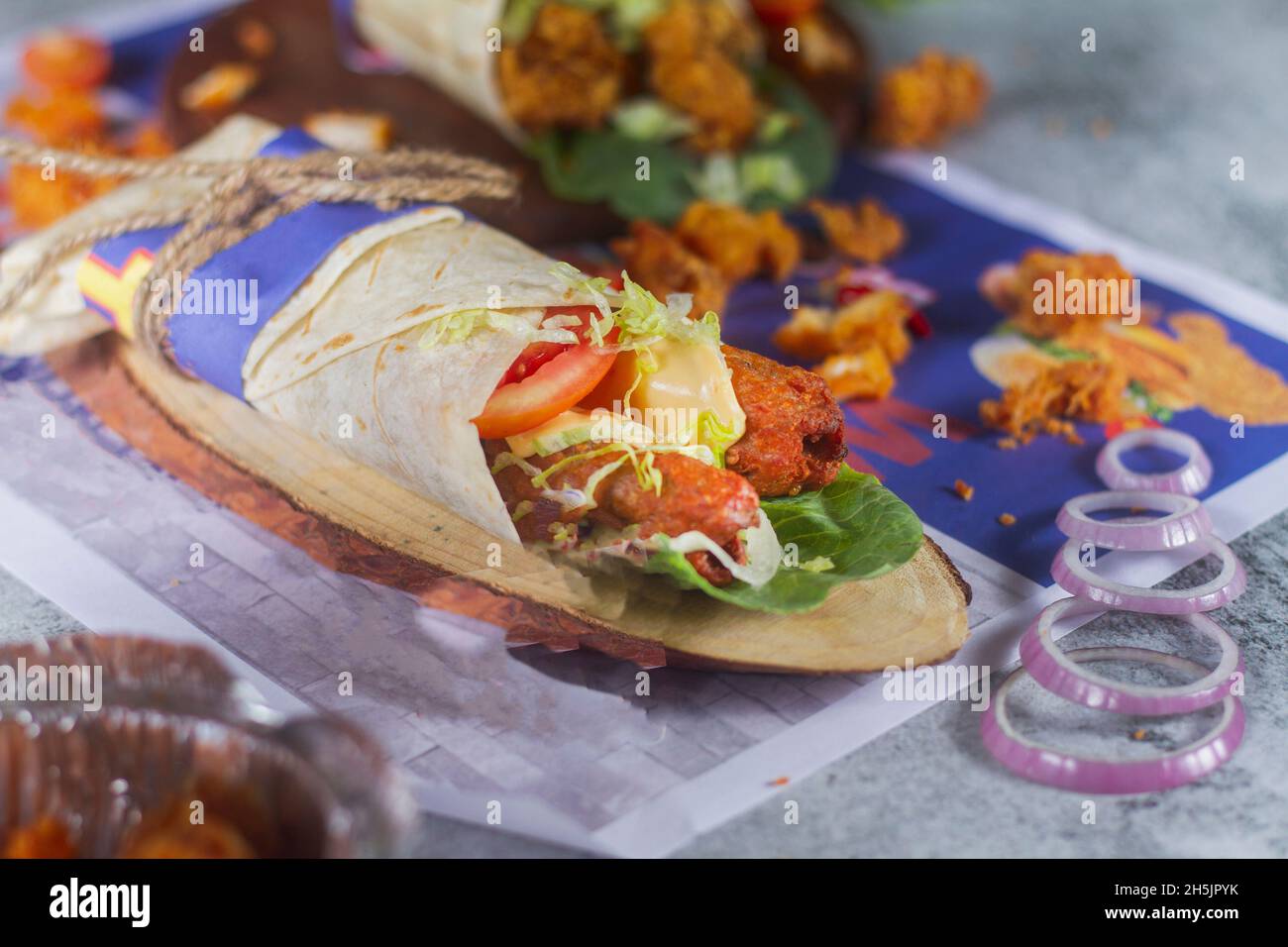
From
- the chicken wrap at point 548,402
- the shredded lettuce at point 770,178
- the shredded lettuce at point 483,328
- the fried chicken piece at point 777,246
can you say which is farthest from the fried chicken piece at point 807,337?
the shredded lettuce at point 483,328

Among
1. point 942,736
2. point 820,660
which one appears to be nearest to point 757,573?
point 820,660

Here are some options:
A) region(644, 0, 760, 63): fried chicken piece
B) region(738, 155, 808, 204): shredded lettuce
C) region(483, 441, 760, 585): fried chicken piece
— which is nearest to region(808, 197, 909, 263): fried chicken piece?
region(738, 155, 808, 204): shredded lettuce

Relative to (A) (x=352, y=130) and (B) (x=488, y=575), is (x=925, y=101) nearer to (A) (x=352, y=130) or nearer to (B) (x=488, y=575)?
(A) (x=352, y=130)

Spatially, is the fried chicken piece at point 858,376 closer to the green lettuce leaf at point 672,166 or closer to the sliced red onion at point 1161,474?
the sliced red onion at point 1161,474

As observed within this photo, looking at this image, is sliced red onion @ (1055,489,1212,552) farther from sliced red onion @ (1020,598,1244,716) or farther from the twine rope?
the twine rope

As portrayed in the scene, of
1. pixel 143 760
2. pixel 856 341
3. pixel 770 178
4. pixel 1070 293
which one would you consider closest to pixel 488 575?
pixel 143 760
